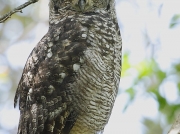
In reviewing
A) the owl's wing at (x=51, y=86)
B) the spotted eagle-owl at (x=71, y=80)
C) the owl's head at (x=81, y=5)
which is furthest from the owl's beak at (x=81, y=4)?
the owl's wing at (x=51, y=86)

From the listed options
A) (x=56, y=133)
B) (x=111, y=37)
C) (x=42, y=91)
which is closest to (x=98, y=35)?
(x=111, y=37)

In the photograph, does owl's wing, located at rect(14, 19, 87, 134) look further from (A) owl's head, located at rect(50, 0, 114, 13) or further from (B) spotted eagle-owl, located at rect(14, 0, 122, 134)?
(A) owl's head, located at rect(50, 0, 114, 13)

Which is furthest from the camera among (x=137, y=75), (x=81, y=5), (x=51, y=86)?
(x=137, y=75)

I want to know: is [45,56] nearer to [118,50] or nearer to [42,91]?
[42,91]

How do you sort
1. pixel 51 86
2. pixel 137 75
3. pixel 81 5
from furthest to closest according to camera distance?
pixel 137 75 < pixel 81 5 < pixel 51 86

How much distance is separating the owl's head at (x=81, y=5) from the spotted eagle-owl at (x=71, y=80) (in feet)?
0.57

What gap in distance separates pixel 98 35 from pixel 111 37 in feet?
0.43

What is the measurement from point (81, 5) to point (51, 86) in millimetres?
836

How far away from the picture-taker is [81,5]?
369 centimetres

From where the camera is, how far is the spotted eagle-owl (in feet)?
→ 10.8

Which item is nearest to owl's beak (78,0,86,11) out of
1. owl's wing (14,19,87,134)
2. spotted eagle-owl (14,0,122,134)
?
spotted eagle-owl (14,0,122,134)

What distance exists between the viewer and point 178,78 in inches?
191

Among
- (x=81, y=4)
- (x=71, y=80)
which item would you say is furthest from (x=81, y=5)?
(x=71, y=80)

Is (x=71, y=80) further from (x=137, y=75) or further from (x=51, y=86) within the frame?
(x=137, y=75)
